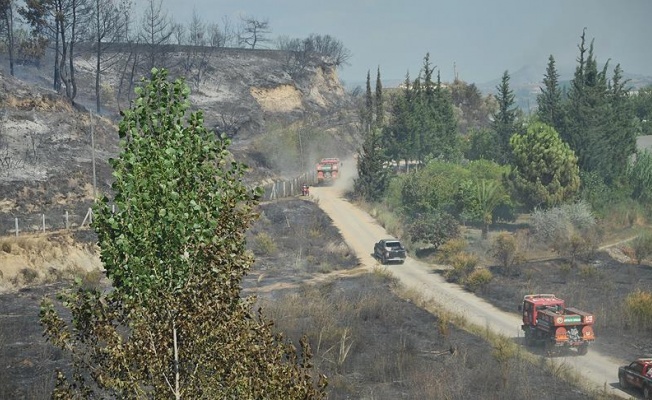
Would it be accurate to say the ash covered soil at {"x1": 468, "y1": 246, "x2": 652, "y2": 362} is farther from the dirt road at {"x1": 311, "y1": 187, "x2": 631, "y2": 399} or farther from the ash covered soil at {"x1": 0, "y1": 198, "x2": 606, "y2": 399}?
the ash covered soil at {"x1": 0, "y1": 198, "x2": 606, "y2": 399}

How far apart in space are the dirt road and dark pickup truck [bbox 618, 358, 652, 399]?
0.44 meters

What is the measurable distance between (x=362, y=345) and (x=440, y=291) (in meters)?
13.5

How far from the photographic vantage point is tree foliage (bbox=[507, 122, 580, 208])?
57.3 metres

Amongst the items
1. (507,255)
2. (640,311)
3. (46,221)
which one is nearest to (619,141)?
(507,255)

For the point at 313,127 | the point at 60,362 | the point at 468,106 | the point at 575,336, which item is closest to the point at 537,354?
the point at 575,336

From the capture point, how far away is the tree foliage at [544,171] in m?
57.3

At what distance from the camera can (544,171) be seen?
5769cm

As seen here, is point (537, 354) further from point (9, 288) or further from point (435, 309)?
point (9, 288)

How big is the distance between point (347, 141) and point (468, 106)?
32.3 meters

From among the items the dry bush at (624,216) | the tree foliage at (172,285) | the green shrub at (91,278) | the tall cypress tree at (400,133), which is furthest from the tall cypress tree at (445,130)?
the tree foliage at (172,285)

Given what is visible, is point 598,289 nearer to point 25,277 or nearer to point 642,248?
point 642,248

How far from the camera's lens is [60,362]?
2888 cm

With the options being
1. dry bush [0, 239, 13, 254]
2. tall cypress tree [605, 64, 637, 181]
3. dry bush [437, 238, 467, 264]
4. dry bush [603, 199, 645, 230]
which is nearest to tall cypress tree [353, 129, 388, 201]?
dry bush [437, 238, 467, 264]

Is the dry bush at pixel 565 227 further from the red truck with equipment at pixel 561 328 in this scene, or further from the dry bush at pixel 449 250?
the red truck with equipment at pixel 561 328
